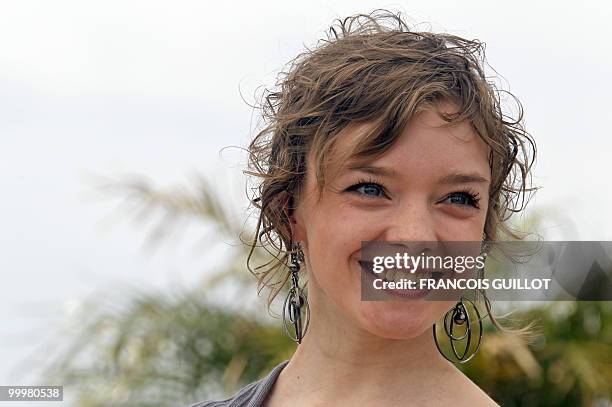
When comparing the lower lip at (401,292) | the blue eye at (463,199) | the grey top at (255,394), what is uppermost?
the blue eye at (463,199)

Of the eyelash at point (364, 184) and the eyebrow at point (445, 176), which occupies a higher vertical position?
the eyebrow at point (445, 176)

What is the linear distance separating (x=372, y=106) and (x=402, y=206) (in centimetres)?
24

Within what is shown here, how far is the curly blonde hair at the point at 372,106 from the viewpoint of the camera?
2.26 meters

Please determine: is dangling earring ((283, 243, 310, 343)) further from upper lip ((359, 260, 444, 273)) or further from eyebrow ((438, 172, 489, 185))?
eyebrow ((438, 172, 489, 185))

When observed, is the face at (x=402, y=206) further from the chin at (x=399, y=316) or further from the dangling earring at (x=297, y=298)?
the dangling earring at (x=297, y=298)

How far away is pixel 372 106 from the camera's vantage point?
7.41 ft

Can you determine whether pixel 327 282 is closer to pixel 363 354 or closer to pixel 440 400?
pixel 363 354

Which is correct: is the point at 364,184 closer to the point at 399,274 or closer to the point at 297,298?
the point at 399,274

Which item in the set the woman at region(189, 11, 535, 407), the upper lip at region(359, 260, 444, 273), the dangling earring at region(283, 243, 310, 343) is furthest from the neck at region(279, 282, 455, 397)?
the upper lip at region(359, 260, 444, 273)

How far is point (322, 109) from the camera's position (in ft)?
7.80

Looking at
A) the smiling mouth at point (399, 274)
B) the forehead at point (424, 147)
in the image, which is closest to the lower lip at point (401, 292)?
the smiling mouth at point (399, 274)

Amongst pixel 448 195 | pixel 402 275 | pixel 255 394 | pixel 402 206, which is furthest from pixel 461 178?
pixel 255 394

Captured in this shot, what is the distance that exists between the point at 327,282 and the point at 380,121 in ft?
1.34

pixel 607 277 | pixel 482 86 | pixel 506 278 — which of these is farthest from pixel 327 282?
pixel 607 277
